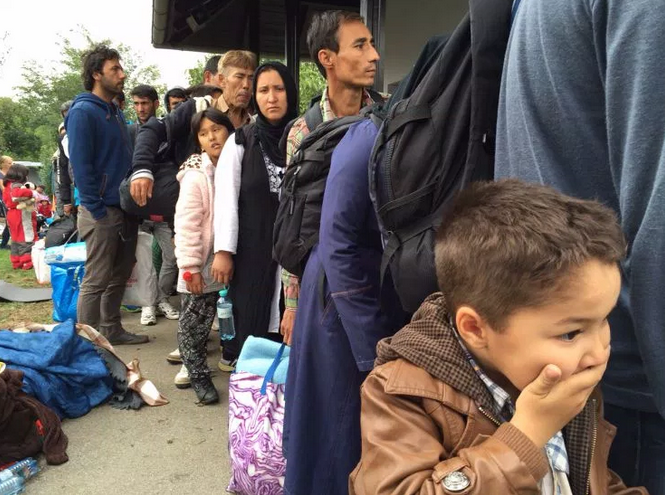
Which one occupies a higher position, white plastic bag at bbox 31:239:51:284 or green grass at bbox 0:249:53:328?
white plastic bag at bbox 31:239:51:284

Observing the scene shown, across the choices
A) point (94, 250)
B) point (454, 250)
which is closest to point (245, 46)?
point (94, 250)

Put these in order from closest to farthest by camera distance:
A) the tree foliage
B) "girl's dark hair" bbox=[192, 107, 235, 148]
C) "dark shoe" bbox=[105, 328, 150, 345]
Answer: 1. "girl's dark hair" bbox=[192, 107, 235, 148]
2. "dark shoe" bbox=[105, 328, 150, 345]
3. the tree foliage

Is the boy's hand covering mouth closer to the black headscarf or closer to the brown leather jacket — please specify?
the brown leather jacket

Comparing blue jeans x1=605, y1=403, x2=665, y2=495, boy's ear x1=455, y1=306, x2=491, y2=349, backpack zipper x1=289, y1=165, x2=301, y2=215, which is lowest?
blue jeans x1=605, y1=403, x2=665, y2=495

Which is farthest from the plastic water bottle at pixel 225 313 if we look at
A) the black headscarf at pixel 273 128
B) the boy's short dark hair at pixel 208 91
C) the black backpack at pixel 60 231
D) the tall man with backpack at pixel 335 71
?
the black backpack at pixel 60 231

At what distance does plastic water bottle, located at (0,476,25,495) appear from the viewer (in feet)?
8.30

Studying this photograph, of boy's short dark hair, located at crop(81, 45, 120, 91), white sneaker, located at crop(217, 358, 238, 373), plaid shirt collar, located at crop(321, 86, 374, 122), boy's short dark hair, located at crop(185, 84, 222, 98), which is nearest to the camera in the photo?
plaid shirt collar, located at crop(321, 86, 374, 122)

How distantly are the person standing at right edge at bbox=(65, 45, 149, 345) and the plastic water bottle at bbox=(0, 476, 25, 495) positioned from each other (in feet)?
5.87

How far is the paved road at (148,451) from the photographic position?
106 inches

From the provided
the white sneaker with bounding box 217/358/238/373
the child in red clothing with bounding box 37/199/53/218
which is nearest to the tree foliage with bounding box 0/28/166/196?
the child in red clothing with bounding box 37/199/53/218

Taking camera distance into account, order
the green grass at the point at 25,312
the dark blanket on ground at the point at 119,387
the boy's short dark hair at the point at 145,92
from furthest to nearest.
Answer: the boy's short dark hair at the point at 145,92 < the green grass at the point at 25,312 < the dark blanket on ground at the point at 119,387

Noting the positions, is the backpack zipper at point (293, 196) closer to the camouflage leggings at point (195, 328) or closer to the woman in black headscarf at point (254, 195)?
the woman in black headscarf at point (254, 195)

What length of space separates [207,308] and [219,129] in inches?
44.1

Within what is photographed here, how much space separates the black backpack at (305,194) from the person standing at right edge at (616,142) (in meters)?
0.93
